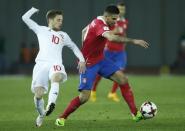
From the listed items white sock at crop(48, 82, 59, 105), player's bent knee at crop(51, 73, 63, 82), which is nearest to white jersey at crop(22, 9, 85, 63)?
player's bent knee at crop(51, 73, 63, 82)

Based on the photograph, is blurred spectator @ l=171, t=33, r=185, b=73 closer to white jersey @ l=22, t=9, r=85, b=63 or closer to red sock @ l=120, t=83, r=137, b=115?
→ red sock @ l=120, t=83, r=137, b=115

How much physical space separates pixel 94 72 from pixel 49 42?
111 cm

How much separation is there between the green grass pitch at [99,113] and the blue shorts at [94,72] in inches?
27.6

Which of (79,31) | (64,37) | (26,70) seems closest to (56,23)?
(64,37)

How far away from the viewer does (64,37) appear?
38.4 feet

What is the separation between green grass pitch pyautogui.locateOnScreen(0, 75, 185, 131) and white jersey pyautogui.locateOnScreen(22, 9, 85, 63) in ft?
3.94

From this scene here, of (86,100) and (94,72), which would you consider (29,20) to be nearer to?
(94,72)

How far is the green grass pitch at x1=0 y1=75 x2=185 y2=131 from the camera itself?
11539mm

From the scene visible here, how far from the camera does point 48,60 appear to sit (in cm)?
1151

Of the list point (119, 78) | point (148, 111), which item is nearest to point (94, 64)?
point (119, 78)

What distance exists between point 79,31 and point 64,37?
23.3 meters

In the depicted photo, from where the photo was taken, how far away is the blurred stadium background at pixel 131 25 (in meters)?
34.8

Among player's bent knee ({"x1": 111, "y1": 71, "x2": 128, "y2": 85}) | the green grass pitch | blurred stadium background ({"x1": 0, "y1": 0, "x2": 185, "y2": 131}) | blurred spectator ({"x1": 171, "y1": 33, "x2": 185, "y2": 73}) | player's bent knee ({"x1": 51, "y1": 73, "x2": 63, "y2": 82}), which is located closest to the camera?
player's bent knee ({"x1": 51, "y1": 73, "x2": 63, "y2": 82})

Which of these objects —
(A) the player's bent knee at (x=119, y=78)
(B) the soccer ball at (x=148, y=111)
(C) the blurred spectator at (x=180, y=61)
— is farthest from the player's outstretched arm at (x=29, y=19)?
(C) the blurred spectator at (x=180, y=61)
